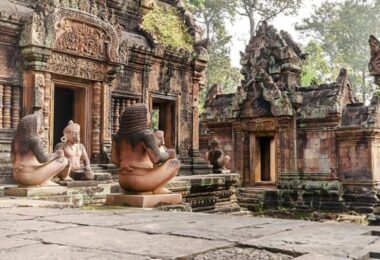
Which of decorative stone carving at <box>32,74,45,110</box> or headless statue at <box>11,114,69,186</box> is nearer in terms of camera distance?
headless statue at <box>11,114,69,186</box>

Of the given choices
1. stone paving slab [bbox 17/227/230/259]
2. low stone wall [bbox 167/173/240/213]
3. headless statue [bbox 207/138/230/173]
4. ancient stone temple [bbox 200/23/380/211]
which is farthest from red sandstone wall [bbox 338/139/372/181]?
stone paving slab [bbox 17/227/230/259]

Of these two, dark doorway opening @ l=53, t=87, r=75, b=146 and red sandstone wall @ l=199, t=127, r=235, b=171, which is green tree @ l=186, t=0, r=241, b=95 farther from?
dark doorway opening @ l=53, t=87, r=75, b=146

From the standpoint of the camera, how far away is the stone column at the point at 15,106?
31.0 ft

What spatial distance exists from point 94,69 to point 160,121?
3368 millimetres

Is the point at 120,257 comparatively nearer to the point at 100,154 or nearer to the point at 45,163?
the point at 45,163

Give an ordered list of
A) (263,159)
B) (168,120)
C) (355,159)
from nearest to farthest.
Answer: (168,120), (355,159), (263,159)

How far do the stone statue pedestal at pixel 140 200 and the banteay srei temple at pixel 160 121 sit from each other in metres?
0.02

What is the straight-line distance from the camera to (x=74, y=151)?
9.07 meters

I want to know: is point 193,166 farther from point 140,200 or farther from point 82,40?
point 140,200

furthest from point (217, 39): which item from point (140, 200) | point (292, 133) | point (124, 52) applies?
point (140, 200)

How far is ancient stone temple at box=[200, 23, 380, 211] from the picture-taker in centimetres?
1570

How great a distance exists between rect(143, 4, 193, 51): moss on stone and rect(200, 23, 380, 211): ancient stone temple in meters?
4.46

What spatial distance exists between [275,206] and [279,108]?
3.41m

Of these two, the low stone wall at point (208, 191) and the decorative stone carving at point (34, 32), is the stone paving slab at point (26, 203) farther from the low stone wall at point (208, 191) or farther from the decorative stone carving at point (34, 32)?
the decorative stone carving at point (34, 32)
